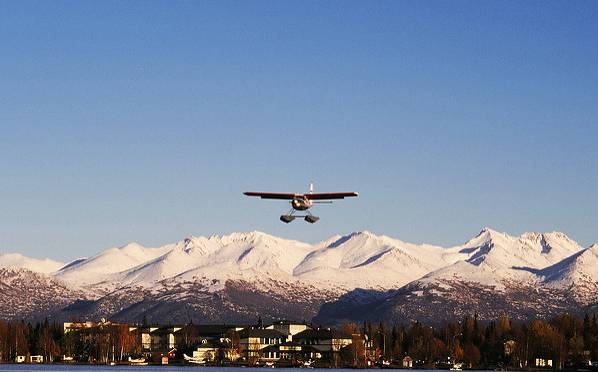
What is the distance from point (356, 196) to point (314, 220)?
37.1 feet

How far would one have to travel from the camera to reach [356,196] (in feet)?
456

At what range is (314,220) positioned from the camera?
423 feet

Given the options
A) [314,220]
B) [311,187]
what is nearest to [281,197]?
[311,187]

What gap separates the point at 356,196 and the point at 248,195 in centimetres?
1219

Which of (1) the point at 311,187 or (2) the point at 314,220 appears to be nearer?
(2) the point at 314,220

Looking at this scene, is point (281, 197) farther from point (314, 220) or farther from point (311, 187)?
point (314, 220)

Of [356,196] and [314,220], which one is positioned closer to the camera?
[314,220]

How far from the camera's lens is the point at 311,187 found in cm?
14162

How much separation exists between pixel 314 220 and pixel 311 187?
42.7 ft

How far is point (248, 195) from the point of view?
14338 centimetres

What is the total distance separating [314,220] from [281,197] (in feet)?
45.0

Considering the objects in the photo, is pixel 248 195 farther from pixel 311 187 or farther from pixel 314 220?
pixel 314 220

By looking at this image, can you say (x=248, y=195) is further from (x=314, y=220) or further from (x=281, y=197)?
(x=314, y=220)

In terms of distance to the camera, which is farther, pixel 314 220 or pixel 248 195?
pixel 248 195
